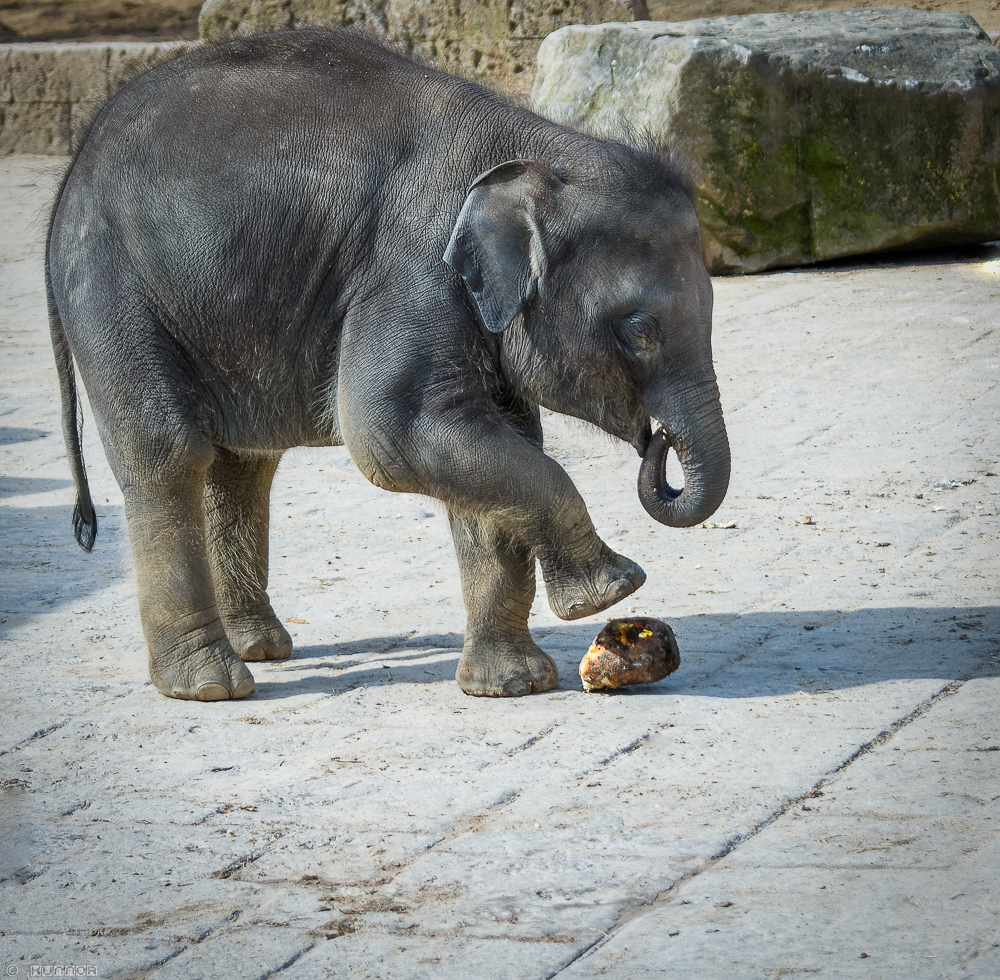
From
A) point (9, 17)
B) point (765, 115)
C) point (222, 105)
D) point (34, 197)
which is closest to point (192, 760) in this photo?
point (222, 105)

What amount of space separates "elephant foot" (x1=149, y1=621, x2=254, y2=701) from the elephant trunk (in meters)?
1.47

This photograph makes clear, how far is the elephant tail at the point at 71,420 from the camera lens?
195 inches

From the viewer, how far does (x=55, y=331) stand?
16.4 feet

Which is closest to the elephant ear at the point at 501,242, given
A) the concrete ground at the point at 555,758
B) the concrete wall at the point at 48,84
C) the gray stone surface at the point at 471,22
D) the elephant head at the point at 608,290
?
the elephant head at the point at 608,290

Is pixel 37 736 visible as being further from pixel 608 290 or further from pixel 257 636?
pixel 608 290

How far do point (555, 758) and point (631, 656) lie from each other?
0.54 m

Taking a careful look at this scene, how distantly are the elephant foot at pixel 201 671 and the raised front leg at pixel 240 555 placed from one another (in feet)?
1.57

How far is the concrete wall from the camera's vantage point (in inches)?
634

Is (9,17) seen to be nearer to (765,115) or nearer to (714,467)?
(765,115)

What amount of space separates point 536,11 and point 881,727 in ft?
34.2

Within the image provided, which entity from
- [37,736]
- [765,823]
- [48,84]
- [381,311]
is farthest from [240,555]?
[48,84]

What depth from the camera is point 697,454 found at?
426 cm

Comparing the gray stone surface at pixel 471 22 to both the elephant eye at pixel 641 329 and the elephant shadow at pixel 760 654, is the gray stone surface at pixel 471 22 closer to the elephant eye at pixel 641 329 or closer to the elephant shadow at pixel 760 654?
the elephant shadow at pixel 760 654

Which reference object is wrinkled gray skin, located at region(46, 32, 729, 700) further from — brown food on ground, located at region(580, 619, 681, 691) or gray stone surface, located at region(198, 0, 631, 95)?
gray stone surface, located at region(198, 0, 631, 95)
